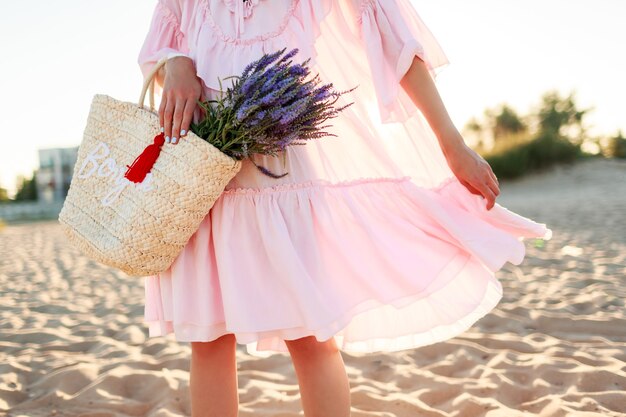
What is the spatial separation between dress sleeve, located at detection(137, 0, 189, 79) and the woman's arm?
69 cm

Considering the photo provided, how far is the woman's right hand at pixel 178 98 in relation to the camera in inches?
55.7

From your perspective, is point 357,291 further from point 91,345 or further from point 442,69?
point 91,345

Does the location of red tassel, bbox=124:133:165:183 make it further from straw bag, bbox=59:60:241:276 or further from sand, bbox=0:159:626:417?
sand, bbox=0:159:626:417

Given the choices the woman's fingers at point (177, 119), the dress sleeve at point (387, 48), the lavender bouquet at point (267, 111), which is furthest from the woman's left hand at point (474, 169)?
the woman's fingers at point (177, 119)

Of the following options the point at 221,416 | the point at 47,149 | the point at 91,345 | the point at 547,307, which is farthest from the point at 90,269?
the point at 47,149

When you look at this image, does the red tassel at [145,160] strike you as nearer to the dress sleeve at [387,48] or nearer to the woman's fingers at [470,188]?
the dress sleeve at [387,48]

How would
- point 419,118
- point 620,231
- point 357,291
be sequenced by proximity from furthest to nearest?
1. point 620,231
2. point 419,118
3. point 357,291

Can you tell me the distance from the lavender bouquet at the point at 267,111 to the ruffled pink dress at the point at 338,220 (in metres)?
0.13

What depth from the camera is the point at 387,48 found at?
1.54m

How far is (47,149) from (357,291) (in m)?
39.4

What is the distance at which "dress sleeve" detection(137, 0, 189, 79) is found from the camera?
1.71 meters

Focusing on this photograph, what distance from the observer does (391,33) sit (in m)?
1.52

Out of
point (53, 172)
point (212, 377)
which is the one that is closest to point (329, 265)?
point (212, 377)

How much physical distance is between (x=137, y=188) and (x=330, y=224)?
0.49m
